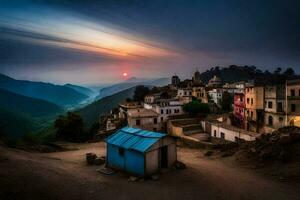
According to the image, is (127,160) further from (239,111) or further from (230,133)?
(239,111)

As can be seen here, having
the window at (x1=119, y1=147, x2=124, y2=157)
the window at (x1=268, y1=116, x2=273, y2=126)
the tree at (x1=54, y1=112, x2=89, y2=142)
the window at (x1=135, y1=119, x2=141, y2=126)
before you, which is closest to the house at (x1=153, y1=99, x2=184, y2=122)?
the window at (x1=135, y1=119, x2=141, y2=126)

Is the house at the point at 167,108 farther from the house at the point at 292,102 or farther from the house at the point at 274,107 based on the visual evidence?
the house at the point at 292,102

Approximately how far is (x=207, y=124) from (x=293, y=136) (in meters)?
23.2

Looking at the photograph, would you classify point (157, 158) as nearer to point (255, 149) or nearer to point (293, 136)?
point (255, 149)

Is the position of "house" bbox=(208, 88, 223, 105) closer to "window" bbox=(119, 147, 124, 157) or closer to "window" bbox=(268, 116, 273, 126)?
"window" bbox=(268, 116, 273, 126)

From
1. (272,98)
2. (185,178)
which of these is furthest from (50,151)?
(272,98)

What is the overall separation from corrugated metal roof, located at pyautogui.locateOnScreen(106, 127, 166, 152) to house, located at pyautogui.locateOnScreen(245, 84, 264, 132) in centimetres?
3184

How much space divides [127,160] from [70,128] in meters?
32.8

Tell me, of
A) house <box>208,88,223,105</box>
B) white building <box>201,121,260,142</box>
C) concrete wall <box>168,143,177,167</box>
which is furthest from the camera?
house <box>208,88,223,105</box>

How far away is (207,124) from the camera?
45.2 meters

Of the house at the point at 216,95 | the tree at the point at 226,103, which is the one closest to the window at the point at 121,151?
the tree at the point at 226,103

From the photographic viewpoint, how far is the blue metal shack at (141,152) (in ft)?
62.5

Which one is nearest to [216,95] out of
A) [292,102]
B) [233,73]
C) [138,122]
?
[292,102]

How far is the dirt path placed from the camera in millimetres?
14750
